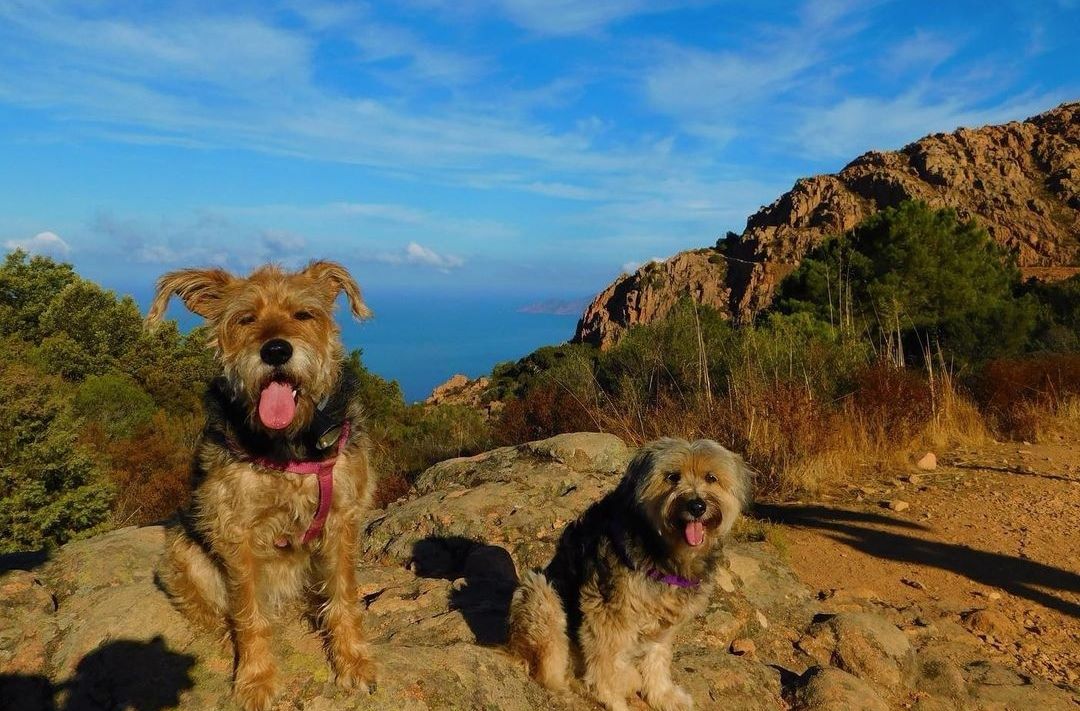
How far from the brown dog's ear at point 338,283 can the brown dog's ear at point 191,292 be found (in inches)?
17.4

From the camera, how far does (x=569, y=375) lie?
13.3 metres

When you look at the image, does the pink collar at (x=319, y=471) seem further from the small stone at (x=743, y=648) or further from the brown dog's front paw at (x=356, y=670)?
the small stone at (x=743, y=648)

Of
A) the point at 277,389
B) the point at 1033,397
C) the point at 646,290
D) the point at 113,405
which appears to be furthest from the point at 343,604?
the point at 646,290

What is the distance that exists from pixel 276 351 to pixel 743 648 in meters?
4.03

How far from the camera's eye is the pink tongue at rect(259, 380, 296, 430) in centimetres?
289

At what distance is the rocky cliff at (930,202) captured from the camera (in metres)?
62.4

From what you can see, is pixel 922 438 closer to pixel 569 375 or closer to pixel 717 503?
pixel 569 375

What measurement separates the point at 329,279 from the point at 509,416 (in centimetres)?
1013

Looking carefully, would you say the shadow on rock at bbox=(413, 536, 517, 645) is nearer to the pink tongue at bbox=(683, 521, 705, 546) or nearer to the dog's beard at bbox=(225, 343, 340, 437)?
the pink tongue at bbox=(683, 521, 705, 546)

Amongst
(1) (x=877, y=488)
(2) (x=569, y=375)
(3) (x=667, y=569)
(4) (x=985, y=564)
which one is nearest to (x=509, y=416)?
(2) (x=569, y=375)

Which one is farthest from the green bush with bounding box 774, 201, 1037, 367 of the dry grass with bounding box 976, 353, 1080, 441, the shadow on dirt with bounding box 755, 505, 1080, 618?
the shadow on dirt with bounding box 755, 505, 1080, 618

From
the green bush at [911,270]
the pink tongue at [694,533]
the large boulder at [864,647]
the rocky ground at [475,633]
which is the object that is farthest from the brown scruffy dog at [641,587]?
the green bush at [911,270]

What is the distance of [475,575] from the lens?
5.39 m

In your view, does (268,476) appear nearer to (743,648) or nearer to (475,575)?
(475,575)
